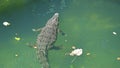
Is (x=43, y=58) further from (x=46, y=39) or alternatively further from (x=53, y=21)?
(x=53, y=21)

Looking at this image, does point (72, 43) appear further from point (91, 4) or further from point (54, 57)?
point (91, 4)

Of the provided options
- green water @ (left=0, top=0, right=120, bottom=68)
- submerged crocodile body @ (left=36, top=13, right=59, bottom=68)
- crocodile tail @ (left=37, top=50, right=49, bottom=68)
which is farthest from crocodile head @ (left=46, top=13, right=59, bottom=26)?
crocodile tail @ (left=37, top=50, right=49, bottom=68)

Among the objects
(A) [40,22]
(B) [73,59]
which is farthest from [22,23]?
(B) [73,59]

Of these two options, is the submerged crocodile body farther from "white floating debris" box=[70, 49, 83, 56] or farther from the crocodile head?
"white floating debris" box=[70, 49, 83, 56]

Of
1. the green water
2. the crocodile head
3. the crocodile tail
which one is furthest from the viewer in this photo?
the crocodile head

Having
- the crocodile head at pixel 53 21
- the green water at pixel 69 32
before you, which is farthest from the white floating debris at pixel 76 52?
the crocodile head at pixel 53 21

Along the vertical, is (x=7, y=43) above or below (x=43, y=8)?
below
